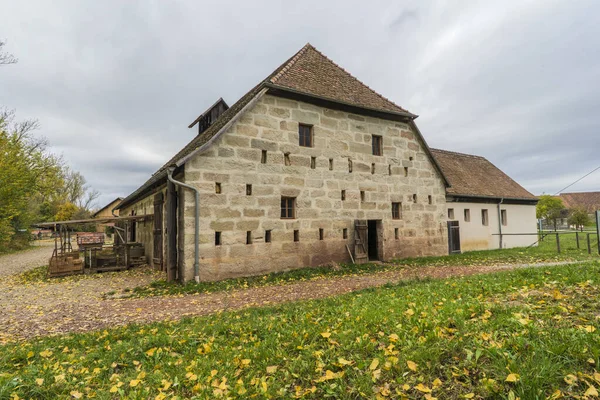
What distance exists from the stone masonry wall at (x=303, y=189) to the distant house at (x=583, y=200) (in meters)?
62.9

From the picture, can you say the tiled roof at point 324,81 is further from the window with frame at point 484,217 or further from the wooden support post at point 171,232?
the window with frame at point 484,217

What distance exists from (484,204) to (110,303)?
1819cm

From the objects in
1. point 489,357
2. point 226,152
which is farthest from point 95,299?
point 489,357

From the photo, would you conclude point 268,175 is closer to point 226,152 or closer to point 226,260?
point 226,152

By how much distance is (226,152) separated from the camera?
946 cm

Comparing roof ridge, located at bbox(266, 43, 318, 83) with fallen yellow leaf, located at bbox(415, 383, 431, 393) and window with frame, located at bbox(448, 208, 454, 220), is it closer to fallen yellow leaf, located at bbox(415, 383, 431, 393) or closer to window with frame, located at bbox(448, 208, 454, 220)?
fallen yellow leaf, located at bbox(415, 383, 431, 393)

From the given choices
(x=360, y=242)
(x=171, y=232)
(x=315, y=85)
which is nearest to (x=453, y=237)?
(x=360, y=242)

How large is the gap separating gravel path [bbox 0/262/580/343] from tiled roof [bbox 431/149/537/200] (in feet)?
31.2

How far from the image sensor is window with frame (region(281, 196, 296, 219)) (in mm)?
10609

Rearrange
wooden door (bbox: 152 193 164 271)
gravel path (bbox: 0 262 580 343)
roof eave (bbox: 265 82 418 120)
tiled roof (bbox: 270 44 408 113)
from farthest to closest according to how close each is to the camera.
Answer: wooden door (bbox: 152 193 164 271), tiled roof (bbox: 270 44 408 113), roof eave (bbox: 265 82 418 120), gravel path (bbox: 0 262 580 343)

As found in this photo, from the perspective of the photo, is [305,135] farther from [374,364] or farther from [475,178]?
[475,178]

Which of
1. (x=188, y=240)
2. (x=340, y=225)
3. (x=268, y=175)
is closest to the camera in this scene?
(x=188, y=240)

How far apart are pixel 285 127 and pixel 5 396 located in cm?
911

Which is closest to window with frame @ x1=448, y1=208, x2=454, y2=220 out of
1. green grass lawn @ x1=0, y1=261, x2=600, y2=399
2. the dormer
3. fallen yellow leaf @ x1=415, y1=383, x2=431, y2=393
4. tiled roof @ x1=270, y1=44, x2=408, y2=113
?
tiled roof @ x1=270, y1=44, x2=408, y2=113
